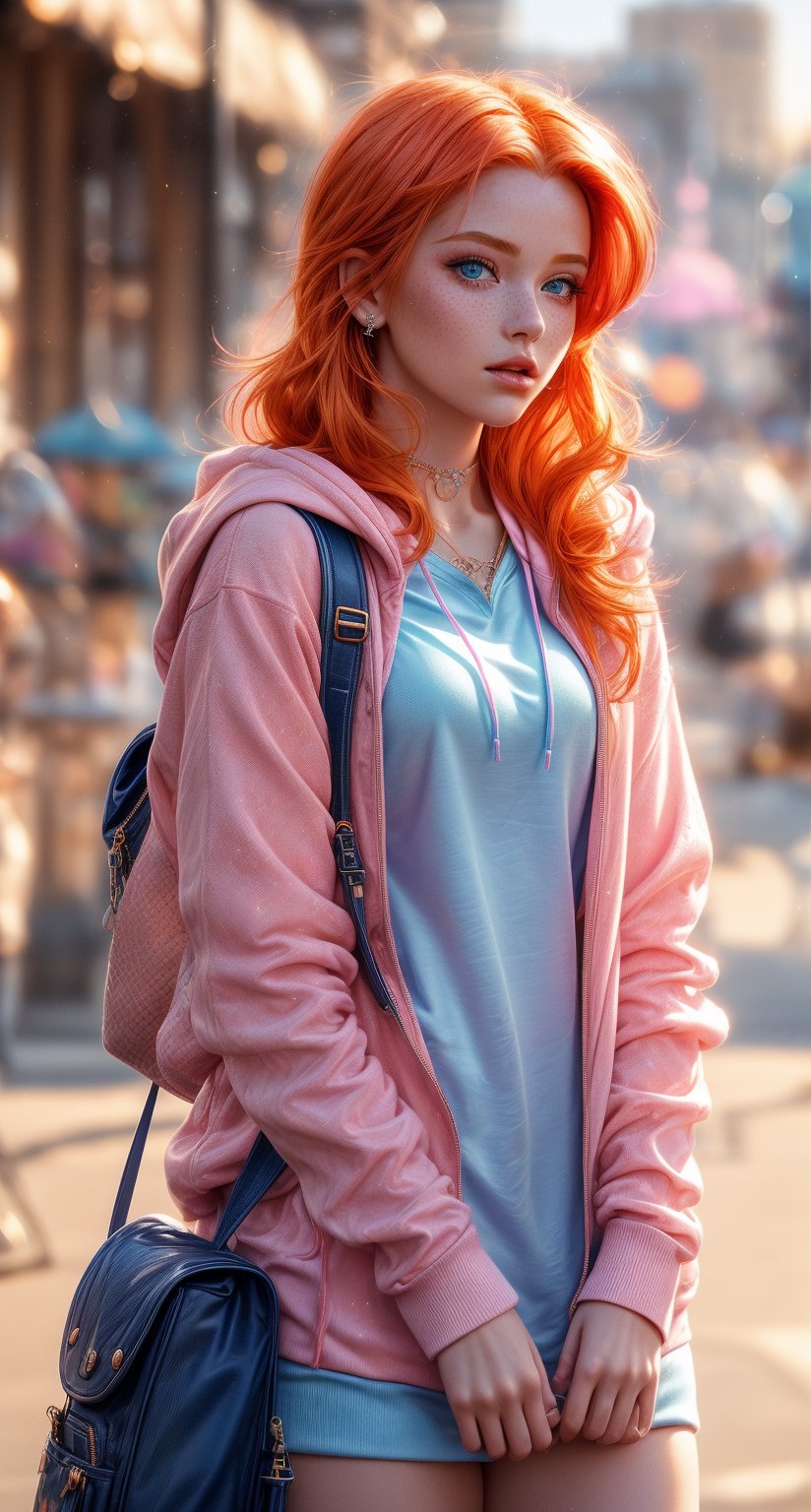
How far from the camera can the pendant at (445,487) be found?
1.40 meters

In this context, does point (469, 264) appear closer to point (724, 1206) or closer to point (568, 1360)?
point (568, 1360)

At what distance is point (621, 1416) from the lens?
126 centimetres

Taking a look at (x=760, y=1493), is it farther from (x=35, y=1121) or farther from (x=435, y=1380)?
(x=35, y=1121)

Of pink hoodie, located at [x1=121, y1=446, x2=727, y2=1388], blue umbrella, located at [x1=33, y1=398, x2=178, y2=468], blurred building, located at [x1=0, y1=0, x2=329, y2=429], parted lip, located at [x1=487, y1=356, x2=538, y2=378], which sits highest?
blurred building, located at [x1=0, y1=0, x2=329, y2=429]

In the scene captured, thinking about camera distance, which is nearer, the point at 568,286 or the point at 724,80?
the point at 568,286

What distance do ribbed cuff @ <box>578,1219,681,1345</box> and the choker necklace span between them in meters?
0.55

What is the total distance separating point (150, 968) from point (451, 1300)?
0.35 m

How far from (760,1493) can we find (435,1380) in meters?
1.42

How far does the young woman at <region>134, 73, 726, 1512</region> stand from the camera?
1.22 m

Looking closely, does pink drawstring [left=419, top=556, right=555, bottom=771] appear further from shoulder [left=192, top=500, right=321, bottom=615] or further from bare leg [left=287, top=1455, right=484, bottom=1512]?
bare leg [left=287, top=1455, right=484, bottom=1512]

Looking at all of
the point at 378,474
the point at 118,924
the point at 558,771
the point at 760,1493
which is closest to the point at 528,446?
the point at 378,474

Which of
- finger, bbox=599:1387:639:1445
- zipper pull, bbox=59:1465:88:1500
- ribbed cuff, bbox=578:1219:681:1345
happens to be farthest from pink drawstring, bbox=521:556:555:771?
zipper pull, bbox=59:1465:88:1500

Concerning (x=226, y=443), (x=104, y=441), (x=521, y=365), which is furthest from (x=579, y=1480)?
(x=104, y=441)

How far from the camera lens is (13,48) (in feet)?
19.1
